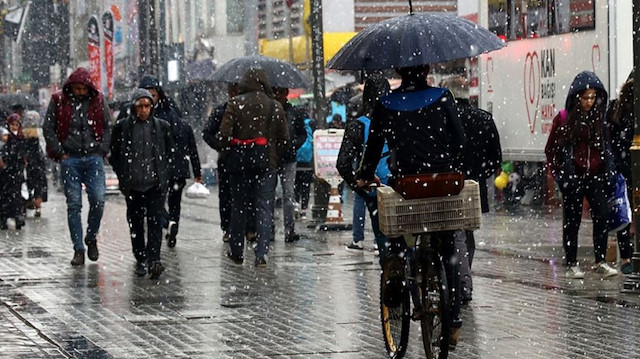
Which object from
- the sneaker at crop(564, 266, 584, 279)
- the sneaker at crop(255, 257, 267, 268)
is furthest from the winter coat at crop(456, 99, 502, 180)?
the sneaker at crop(255, 257, 267, 268)

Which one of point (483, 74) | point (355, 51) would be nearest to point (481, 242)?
point (483, 74)

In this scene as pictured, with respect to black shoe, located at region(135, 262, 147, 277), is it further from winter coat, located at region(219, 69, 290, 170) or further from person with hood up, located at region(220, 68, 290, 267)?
winter coat, located at region(219, 69, 290, 170)

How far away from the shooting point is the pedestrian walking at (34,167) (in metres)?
23.3

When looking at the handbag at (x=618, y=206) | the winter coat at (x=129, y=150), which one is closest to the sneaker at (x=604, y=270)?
the handbag at (x=618, y=206)

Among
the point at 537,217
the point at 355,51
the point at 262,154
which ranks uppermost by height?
the point at 355,51

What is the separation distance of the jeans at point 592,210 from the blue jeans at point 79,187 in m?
4.40

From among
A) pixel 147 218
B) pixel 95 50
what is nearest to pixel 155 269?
pixel 147 218

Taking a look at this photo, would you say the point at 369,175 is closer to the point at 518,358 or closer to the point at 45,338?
the point at 518,358

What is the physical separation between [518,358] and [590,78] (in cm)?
486

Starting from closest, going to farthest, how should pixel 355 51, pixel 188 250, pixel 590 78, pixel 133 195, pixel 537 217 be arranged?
pixel 355 51 → pixel 590 78 → pixel 133 195 → pixel 188 250 → pixel 537 217

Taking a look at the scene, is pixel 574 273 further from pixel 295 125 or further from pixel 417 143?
pixel 295 125

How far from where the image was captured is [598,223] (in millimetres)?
13266

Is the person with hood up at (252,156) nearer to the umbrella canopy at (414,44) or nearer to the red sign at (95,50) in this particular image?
the umbrella canopy at (414,44)

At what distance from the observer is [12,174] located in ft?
71.2
